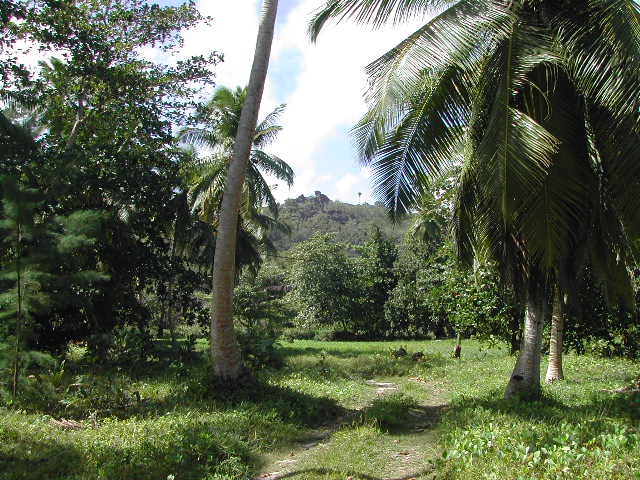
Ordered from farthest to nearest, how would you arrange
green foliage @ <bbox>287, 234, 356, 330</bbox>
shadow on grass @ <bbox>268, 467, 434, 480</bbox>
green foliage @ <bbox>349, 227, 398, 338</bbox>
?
green foliage @ <bbox>349, 227, 398, 338</bbox>
green foliage @ <bbox>287, 234, 356, 330</bbox>
shadow on grass @ <bbox>268, 467, 434, 480</bbox>

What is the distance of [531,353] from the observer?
803 cm

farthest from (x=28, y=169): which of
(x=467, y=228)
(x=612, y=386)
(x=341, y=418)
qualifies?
(x=612, y=386)

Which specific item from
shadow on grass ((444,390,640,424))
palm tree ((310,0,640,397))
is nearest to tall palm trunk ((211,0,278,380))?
palm tree ((310,0,640,397))

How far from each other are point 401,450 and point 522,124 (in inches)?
174

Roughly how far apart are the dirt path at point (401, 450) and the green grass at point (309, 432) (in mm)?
32

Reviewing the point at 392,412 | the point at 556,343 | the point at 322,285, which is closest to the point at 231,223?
the point at 392,412

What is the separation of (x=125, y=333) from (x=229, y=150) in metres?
10.1

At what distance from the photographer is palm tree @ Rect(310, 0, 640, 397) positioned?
6.34 m

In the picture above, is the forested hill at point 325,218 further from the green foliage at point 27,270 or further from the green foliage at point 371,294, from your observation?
the green foliage at point 27,270

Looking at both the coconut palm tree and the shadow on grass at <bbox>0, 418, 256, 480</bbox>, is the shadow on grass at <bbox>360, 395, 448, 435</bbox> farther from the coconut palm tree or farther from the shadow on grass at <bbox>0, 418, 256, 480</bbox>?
the coconut palm tree

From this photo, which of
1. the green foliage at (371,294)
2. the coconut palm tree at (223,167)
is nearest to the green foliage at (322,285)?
→ the green foliage at (371,294)

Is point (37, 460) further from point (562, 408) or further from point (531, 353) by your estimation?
point (531, 353)

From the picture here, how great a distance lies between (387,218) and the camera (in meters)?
8.37

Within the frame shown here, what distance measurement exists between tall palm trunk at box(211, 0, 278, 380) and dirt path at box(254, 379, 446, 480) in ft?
7.50
